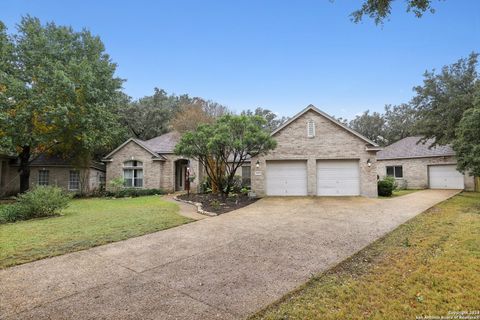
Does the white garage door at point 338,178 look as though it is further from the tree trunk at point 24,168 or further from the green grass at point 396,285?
the tree trunk at point 24,168

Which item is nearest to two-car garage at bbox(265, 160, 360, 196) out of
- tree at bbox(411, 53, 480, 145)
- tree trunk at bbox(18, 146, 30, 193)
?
tree at bbox(411, 53, 480, 145)

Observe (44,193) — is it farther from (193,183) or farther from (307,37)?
(307,37)

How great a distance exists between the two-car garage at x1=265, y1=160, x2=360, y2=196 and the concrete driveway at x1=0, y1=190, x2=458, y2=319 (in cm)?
777

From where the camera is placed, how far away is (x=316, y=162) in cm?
1599

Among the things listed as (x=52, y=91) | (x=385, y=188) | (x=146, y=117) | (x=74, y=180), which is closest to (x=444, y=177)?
(x=385, y=188)

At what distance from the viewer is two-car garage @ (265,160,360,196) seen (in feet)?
51.7

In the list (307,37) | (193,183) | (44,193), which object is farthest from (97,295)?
(193,183)

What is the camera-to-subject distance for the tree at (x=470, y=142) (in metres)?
11.2

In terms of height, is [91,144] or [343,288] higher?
[91,144]

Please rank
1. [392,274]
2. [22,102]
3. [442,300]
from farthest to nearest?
[22,102] → [392,274] → [442,300]

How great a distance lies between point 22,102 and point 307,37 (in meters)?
18.6

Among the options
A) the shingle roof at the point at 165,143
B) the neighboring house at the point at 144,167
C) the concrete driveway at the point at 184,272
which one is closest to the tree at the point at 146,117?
the shingle roof at the point at 165,143

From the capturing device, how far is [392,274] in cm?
441

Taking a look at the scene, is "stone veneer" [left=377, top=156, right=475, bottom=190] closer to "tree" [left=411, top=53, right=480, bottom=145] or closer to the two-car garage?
"tree" [left=411, top=53, right=480, bottom=145]
